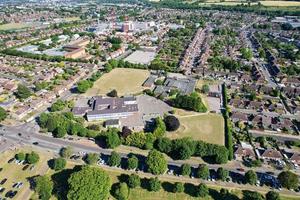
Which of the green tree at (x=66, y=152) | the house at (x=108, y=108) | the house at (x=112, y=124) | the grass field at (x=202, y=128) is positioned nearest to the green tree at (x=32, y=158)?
the green tree at (x=66, y=152)

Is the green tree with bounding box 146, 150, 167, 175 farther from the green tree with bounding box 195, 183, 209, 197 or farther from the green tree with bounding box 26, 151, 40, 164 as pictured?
the green tree with bounding box 26, 151, 40, 164

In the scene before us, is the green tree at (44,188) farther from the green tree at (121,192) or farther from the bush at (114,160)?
the bush at (114,160)

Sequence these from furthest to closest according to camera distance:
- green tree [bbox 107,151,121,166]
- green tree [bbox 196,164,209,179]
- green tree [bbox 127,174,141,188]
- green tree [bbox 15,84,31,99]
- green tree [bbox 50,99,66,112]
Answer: green tree [bbox 15,84,31,99] < green tree [bbox 50,99,66,112] < green tree [bbox 107,151,121,166] < green tree [bbox 196,164,209,179] < green tree [bbox 127,174,141,188]

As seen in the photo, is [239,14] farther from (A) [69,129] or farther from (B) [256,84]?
(A) [69,129]

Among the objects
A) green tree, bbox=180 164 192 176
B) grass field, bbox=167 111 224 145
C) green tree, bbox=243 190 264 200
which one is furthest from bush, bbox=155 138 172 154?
green tree, bbox=243 190 264 200

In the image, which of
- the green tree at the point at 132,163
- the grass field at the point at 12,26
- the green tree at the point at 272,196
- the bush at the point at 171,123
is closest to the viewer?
the green tree at the point at 272,196

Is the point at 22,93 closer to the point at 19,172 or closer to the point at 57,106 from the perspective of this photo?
the point at 57,106
